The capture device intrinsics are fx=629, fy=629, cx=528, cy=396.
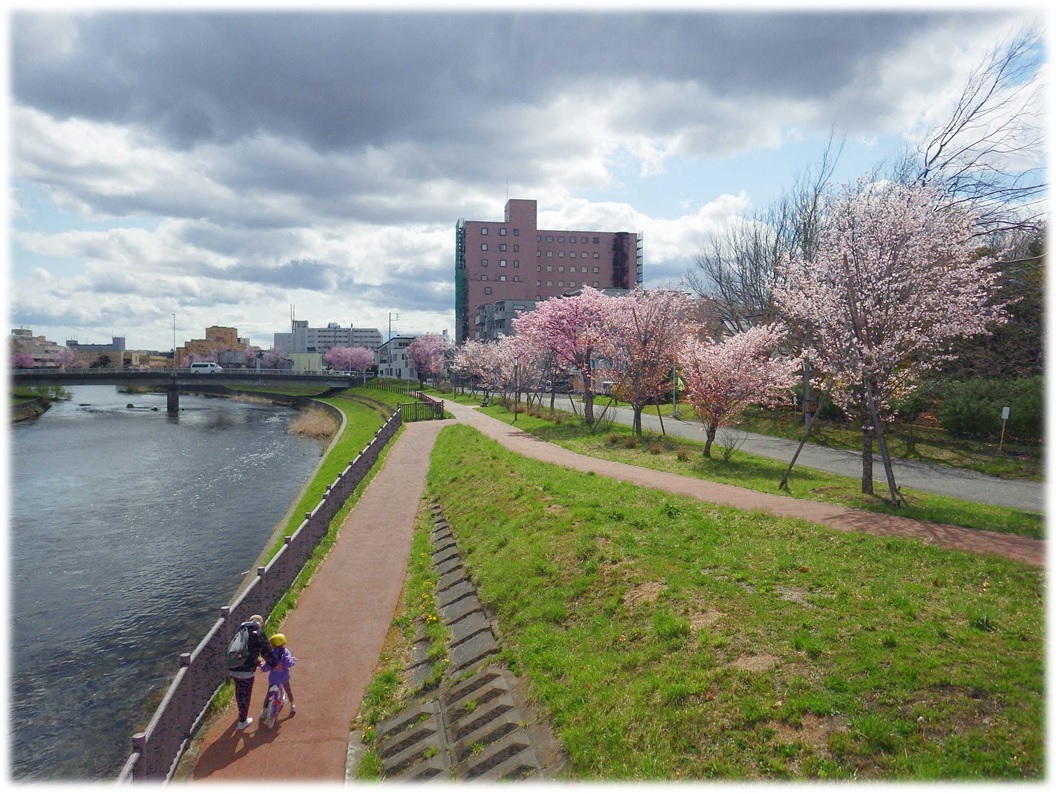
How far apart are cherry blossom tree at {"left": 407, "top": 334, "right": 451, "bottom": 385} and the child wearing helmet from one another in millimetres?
79255

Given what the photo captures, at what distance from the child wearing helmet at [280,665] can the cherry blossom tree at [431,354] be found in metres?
79.3

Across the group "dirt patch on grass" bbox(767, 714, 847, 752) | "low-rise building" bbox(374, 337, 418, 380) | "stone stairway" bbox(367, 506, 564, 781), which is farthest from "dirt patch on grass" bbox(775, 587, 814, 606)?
"low-rise building" bbox(374, 337, 418, 380)

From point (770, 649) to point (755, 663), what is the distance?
0.33 meters

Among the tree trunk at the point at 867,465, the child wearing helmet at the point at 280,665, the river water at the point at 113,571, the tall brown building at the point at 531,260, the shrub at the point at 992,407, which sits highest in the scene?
the tall brown building at the point at 531,260

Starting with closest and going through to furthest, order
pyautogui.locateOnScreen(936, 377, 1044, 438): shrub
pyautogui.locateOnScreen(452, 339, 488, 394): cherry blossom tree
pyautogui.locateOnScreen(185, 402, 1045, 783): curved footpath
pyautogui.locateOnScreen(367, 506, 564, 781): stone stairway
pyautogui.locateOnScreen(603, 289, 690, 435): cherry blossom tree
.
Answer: pyautogui.locateOnScreen(367, 506, 564, 781): stone stairway, pyautogui.locateOnScreen(185, 402, 1045, 783): curved footpath, pyautogui.locateOnScreen(936, 377, 1044, 438): shrub, pyautogui.locateOnScreen(603, 289, 690, 435): cherry blossom tree, pyautogui.locateOnScreen(452, 339, 488, 394): cherry blossom tree

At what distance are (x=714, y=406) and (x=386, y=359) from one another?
398 ft

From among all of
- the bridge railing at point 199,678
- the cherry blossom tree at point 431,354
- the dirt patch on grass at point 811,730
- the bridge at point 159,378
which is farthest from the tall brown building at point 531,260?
the dirt patch on grass at point 811,730

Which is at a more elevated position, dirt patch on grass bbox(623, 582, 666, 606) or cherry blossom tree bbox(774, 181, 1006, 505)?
cherry blossom tree bbox(774, 181, 1006, 505)

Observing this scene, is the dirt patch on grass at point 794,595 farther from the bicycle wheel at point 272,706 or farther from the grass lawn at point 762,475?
the bicycle wheel at point 272,706

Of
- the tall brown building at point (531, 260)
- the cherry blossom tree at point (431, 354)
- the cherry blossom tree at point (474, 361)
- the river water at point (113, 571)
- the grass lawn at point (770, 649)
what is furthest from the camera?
the tall brown building at point (531, 260)

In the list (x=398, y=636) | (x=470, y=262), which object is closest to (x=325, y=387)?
(x=470, y=262)

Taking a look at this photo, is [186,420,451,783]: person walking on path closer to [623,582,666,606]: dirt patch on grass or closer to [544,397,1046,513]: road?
[623,582,666,606]: dirt patch on grass

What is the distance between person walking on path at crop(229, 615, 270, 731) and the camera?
8.80 metres

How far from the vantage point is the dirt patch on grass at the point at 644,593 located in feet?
30.2
